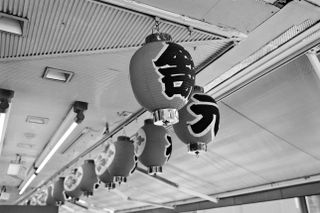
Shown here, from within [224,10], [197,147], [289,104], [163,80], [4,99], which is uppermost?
[224,10]

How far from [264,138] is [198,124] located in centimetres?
226

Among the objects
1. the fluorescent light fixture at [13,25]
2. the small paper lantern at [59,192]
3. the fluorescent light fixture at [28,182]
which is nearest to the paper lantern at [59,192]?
the small paper lantern at [59,192]

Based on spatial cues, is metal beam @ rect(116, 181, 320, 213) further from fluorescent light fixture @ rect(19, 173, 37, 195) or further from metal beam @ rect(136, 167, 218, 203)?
fluorescent light fixture @ rect(19, 173, 37, 195)

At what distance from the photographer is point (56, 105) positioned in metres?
4.46

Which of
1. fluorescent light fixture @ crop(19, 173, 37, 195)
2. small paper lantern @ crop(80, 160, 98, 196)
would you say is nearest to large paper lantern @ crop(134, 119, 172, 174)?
small paper lantern @ crop(80, 160, 98, 196)

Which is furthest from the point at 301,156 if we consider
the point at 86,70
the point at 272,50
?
the point at 86,70

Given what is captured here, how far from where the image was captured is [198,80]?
143 inches

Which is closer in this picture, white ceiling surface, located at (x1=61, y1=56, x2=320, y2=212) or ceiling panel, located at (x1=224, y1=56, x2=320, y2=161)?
ceiling panel, located at (x1=224, y1=56, x2=320, y2=161)

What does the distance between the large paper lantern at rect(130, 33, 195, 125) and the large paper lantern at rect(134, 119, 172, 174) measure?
93cm

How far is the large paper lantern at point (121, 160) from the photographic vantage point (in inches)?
135

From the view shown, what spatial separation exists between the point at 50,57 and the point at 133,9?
1107 mm

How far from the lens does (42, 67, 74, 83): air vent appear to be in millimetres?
3481

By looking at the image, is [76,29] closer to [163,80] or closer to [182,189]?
[163,80]

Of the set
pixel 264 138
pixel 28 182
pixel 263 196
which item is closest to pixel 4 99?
pixel 264 138
